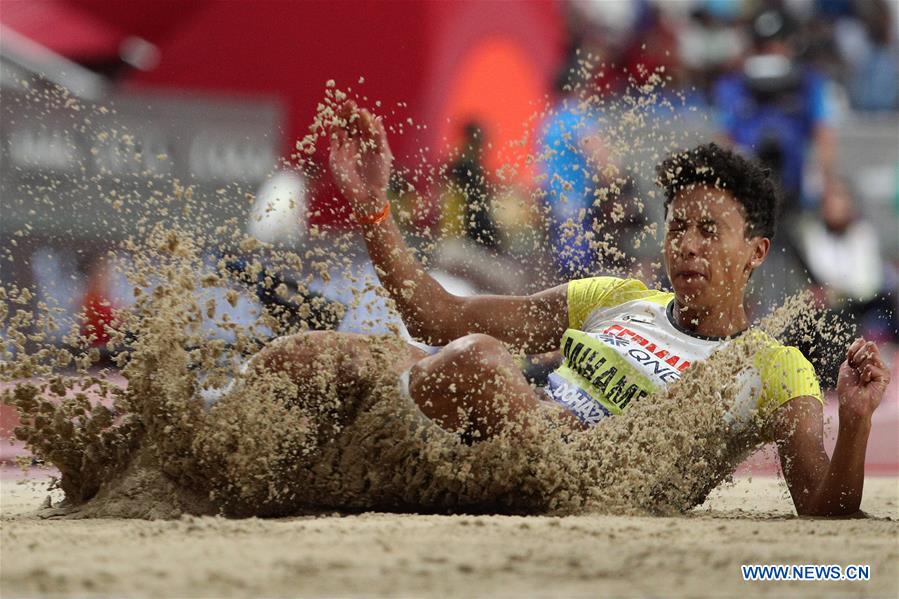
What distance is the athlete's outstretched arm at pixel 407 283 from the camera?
3.34m

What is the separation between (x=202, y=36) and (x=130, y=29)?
1.74 ft

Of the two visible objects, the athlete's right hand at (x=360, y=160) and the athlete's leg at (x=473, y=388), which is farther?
the athlete's right hand at (x=360, y=160)

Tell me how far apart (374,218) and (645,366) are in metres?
0.91

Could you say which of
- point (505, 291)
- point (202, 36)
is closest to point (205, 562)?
point (505, 291)

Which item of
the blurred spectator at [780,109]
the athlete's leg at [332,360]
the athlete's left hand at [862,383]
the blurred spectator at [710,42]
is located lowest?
the athlete's left hand at [862,383]

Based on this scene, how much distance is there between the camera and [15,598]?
73.4 inches

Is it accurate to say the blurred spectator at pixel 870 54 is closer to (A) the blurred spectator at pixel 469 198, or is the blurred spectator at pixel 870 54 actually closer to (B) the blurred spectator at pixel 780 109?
(B) the blurred spectator at pixel 780 109

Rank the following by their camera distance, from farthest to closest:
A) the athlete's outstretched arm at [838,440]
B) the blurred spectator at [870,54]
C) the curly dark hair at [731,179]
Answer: the blurred spectator at [870,54] < the curly dark hair at [731,179] < the athlete's outstretched arm at [838,440]

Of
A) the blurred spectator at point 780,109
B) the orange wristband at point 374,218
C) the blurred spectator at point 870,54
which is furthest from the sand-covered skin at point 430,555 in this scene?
the blurred spectator at point 870,54

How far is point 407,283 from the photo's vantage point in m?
3.37

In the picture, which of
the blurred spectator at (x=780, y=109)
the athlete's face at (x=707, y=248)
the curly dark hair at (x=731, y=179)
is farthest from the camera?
the blurred spectator at (x=780, y=109)

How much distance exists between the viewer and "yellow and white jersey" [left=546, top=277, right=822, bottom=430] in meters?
3.11

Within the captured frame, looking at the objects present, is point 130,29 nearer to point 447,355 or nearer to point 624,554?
point 447,355

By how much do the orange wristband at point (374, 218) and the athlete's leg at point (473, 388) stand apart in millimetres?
625
